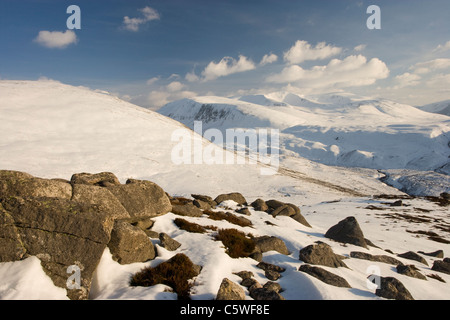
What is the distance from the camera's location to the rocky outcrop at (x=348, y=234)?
19.5 metres

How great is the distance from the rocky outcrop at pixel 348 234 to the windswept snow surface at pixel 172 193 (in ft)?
3.41

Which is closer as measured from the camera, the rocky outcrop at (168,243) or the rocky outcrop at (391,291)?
the rocky outcrop at (391,291)

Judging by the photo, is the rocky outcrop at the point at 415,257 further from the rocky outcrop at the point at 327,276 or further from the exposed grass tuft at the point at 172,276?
the exposed grass tuft at the point at 172,276

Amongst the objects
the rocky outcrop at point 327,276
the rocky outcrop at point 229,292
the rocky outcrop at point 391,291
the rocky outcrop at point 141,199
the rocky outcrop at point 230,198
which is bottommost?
the rocky outcrop at point 230,198

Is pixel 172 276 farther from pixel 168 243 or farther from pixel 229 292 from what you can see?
pixel 168 243

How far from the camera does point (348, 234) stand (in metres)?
20.0

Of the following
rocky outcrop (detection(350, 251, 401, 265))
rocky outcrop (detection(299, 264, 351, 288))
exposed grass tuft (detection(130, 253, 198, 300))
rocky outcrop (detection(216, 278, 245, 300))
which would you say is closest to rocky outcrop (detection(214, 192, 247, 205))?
rocky outcrop (detection(350, 251, 401, 265))

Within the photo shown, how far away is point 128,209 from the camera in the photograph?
452 inches

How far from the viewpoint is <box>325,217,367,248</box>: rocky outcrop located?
1947cm

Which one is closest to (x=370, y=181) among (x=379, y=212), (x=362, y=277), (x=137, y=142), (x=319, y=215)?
(x=379, y=212)

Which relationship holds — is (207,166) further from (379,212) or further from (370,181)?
(370,181)

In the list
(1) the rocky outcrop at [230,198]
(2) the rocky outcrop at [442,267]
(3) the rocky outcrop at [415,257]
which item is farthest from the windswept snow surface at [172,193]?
(1) the rocky outcrop at [230,198]

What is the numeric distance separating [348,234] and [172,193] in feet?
119

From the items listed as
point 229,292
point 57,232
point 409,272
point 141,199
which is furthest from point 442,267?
point 57,232
